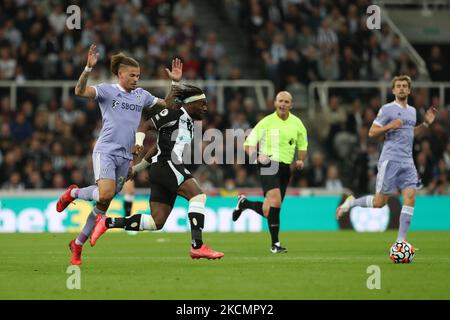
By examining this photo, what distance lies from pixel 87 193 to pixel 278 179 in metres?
3.97

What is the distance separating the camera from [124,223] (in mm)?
13508

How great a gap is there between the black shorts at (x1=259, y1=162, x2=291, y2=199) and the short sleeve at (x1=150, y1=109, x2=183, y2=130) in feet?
10.1

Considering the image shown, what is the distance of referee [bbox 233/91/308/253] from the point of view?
16.4m

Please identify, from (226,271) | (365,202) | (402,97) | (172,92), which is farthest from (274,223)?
(226,271)

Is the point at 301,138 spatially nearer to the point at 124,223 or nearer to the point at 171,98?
the point at 171,98

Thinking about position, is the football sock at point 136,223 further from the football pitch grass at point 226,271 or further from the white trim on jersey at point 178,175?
the white trim on jersey at point 178,175

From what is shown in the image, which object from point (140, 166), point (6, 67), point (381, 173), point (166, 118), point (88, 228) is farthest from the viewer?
point (6, 67)

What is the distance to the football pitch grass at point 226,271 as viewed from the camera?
10.4m

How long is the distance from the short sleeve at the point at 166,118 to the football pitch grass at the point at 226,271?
1760mm

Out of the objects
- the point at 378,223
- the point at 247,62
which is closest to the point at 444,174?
the point at 378,223

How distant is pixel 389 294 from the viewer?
10.3m

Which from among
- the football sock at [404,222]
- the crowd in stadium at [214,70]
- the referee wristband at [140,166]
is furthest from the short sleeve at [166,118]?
the crowd in stadium at [214,70]

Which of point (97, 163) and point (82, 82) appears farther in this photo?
point (97, 163)
